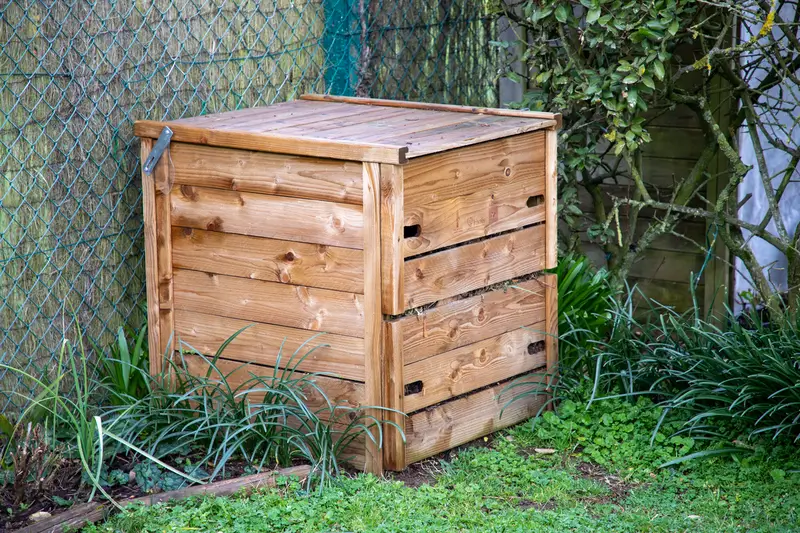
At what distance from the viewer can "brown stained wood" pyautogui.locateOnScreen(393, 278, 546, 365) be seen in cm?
368

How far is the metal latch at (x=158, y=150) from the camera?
380 centimetres

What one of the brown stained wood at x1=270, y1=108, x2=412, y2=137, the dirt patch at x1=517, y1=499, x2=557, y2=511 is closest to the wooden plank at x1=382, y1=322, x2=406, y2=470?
the dirt patch at x1=517, y1=499, x2=557, y2=511

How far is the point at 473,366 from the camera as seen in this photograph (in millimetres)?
3961

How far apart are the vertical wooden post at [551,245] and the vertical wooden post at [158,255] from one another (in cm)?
152

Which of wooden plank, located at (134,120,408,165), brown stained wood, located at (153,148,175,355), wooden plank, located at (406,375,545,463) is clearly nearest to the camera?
wooden plank, located at (134,120,408,165)

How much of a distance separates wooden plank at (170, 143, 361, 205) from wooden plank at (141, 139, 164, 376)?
116 millimetres

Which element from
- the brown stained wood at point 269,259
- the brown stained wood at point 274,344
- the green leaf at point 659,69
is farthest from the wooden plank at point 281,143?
the green leaf at point 659,69

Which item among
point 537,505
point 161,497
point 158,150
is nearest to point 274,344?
point 161,497

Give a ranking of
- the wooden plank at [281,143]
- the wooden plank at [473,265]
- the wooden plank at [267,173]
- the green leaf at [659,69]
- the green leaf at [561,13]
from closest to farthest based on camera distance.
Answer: the wooden plank at [281,143] → the wooden plank at [267,173] → the wooden plank at [473,265] → the green leaf at [659,69] → the green leaf at [561,13]

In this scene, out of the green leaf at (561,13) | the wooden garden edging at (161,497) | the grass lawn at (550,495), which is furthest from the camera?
the green leaf at (561,13)

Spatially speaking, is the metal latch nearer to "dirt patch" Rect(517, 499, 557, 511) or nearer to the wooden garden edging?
the wooden garden edging

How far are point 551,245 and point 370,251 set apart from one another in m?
1.02

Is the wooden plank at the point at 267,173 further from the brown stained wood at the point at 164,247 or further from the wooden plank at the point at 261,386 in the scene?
the wooden plank at the point at 261,386

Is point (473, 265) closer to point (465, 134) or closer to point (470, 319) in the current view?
point (470, 319)
